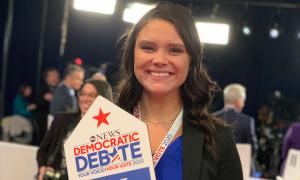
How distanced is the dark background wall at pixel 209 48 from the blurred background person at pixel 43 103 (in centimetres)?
160

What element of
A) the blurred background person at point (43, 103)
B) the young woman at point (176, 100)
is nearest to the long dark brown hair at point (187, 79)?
the young woman at point (176, 100)

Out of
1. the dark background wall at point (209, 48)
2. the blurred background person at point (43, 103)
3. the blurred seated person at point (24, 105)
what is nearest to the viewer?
the blurred background person at point (43, 103)

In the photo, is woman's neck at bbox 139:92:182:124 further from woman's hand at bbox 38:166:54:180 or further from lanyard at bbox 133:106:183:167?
woman's hand at bbox 38:166:54:180

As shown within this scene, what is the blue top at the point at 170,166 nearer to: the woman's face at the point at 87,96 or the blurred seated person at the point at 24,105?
the woman's face at the point at 87,96

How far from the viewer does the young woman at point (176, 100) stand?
1.12m

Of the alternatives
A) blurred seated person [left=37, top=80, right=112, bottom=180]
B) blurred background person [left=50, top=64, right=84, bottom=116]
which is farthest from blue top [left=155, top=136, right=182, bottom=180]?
blurred background person [left=50, top=64, right=84, bottom=116]

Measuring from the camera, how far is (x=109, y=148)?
3.53 ft

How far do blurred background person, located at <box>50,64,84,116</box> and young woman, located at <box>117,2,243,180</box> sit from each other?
3.43 metres

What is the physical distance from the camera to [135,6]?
268 inches

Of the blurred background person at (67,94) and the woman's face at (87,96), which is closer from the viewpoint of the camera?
the woman's face at (87,96)

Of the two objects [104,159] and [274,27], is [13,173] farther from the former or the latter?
[274,27]

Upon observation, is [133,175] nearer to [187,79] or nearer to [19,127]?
[187,79]

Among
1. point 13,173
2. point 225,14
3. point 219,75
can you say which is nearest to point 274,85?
point 219,75

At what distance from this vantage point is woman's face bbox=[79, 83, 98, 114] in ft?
9.63
